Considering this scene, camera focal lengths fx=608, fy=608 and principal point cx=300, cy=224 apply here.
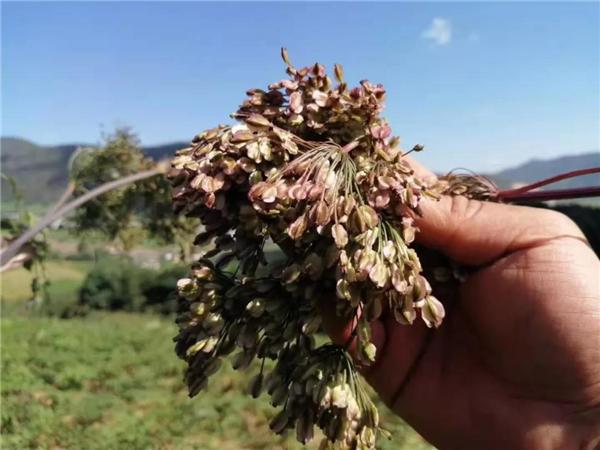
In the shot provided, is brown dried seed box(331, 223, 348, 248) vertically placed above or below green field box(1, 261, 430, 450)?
above

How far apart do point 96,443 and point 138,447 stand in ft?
1.77

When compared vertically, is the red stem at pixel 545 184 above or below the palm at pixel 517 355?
above

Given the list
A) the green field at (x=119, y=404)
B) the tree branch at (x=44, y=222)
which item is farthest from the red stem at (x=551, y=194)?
the tree branch at (x=44, y=222)

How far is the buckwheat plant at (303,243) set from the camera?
1.35 m

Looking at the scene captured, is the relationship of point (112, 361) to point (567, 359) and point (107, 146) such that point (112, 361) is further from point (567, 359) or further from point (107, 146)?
point (567, 359)

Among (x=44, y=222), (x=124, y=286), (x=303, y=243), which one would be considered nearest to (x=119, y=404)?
(x=44, y=222)

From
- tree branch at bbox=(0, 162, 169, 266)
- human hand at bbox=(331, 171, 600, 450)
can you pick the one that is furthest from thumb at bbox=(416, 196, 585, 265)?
tree branch at bbox=(0, 162, 169, 266)

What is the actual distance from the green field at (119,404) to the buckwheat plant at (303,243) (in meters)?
1.87

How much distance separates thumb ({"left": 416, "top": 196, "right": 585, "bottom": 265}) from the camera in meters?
1.82

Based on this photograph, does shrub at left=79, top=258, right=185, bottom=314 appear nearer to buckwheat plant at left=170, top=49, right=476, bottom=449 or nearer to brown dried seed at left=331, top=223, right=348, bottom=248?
buckwheat plant at left=170, top=49, right=476, bottom=449

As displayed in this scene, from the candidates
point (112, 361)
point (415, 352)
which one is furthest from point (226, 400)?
point (415, 352)

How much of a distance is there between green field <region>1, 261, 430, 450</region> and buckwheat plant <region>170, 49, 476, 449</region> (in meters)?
1.87

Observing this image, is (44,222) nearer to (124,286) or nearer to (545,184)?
(545,184)

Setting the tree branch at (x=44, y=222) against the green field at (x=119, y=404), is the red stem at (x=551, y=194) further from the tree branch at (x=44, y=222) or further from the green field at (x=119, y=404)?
the tree branch at (x=44, y=222)
